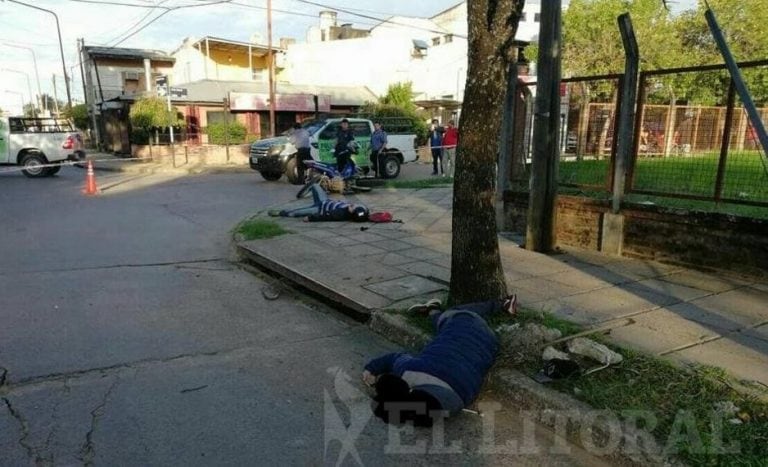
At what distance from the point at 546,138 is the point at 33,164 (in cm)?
Answer: 1850

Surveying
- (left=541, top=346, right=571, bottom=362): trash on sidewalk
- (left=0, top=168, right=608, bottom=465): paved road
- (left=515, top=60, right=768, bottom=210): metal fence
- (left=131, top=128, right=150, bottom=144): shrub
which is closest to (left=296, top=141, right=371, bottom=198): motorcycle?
(left=0, top=168, right=608, bottom=465): paved road

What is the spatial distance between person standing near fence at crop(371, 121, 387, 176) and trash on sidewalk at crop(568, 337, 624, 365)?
1393 centimetres

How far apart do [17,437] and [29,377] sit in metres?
0.89

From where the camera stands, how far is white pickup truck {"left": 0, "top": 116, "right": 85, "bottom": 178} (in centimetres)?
1845

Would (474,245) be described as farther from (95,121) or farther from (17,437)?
(95,121)

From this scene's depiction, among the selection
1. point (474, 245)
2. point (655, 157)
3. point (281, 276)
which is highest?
point (655, 157)

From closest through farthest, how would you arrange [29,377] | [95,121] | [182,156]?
[29,377], [182,156], [95,121]

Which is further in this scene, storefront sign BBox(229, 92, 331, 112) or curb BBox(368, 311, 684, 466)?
storefront sign BBox(229, 92, 331, 112)

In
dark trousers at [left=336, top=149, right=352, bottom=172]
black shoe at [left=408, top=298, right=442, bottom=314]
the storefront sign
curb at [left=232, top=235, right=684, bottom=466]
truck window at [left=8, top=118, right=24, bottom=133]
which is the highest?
the storefront sign

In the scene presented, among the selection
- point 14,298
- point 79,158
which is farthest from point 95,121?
point 14,298

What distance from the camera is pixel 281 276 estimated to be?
6723mm

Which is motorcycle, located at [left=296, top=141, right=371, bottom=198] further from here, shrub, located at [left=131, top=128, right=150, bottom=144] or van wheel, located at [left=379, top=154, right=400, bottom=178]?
shrub, located at [left=131, top=128, right=150, bottom=144]

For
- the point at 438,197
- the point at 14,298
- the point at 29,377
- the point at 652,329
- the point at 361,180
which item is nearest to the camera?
the point at 29,377

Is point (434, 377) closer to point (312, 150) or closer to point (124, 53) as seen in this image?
point (312, 150)
